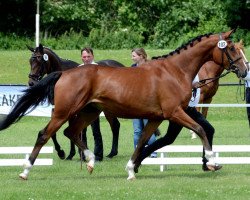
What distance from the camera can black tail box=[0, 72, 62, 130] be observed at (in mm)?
12188

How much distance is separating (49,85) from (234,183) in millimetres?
3006

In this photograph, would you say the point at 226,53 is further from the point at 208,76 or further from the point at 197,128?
the point at 208,76

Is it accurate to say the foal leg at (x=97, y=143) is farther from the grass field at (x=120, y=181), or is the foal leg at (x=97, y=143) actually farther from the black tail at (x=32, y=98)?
the black tail at (x=32, y=98)

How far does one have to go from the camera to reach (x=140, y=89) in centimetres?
1187

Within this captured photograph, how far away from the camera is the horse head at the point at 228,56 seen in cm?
1214

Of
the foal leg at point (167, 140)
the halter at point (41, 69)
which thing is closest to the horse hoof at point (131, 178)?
the foal leg at point (167, 140)

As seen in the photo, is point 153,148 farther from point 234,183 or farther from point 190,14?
point 190,14

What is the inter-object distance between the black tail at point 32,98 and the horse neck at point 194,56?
1831mm

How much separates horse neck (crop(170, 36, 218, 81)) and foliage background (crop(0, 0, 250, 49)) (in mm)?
27331

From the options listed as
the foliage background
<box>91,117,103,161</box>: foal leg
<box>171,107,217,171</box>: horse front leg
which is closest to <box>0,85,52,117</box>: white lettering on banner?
<box>91,117,103,161</box>: foal leg

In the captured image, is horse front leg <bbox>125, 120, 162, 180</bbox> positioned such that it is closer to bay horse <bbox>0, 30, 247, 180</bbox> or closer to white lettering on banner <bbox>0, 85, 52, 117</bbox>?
bay horse <bbox>0, 30, 247, 180</bbox>

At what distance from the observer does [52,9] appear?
1793 inches

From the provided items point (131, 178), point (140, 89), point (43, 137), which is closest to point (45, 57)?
point (43, 137)

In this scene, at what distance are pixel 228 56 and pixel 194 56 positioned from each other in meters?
0.49
